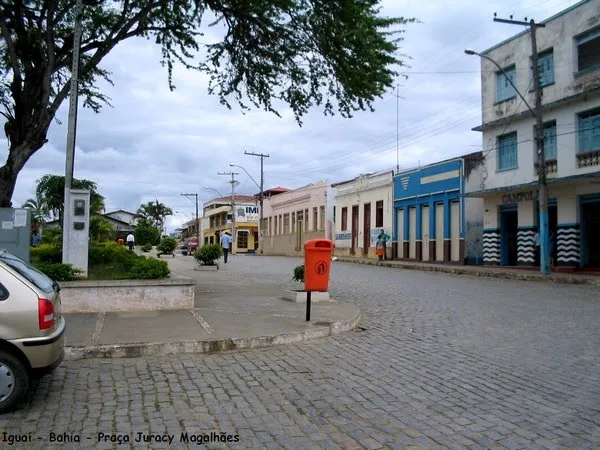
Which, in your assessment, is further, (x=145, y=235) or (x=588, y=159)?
(x=145, y=235)

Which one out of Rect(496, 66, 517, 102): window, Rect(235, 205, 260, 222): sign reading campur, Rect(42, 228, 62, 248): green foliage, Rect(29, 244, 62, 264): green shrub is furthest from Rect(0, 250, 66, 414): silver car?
Rect(235, 205, 260, 222): sign reading campur

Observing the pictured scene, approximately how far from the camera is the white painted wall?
3588 centimetres

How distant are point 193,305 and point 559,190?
17.9m

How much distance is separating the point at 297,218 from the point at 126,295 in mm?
41317

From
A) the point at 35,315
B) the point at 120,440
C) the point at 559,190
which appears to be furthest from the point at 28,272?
the point at 559,190

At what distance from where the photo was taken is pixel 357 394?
213 inches

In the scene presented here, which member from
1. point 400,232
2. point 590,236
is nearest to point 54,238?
point 590,236

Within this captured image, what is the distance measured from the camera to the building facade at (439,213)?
28422mm

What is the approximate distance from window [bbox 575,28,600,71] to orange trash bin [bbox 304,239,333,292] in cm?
1614

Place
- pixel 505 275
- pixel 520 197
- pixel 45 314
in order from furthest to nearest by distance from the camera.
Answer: pixel 520 197, pixel 505 275, pixel 45 314

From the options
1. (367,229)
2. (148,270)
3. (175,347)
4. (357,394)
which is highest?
(367,229)

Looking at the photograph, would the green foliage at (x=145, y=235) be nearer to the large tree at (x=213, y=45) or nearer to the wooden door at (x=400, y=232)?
the wooden door at (x=400, y=232)

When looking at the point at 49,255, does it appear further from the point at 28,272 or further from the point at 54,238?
the point at 28,272

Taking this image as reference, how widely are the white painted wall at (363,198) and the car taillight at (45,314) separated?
3124 cm
